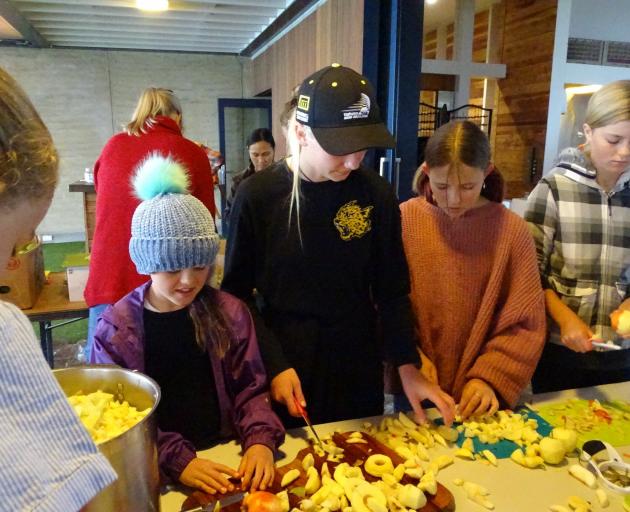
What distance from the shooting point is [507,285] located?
1332mm

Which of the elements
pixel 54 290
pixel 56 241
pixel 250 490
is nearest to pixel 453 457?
pixel 250 490

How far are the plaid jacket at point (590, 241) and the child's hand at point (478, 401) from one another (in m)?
0.38

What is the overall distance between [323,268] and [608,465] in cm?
71

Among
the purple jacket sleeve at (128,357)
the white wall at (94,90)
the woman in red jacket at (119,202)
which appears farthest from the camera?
the white wall at (94,90)

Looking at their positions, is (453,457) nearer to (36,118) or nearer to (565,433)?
(565,433)

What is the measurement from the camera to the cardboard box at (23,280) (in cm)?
208

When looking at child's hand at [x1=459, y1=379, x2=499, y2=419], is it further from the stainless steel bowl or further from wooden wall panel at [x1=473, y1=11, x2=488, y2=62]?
wooden wall panel at [x1=473, y1=11, x2=488, y2=62]

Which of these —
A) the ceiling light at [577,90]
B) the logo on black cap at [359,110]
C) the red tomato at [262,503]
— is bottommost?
the red tomato at [262,503]

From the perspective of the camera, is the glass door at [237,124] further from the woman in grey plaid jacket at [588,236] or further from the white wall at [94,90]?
the woman in grey plaid jacket at [588,236]

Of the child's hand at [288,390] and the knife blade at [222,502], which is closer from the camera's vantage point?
the knife blade at [222,502]

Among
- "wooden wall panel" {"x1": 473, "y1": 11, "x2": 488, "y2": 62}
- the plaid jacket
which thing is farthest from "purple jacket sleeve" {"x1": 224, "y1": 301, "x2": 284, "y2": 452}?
"wooden wall panel" {"x1": 473, "y1": 11, "x2": 488, "y2": 62}

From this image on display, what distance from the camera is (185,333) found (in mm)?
1112

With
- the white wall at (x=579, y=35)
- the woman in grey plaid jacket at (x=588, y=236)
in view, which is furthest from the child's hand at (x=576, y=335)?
the white wall at (x=579, y=35)

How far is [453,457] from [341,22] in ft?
11.0
